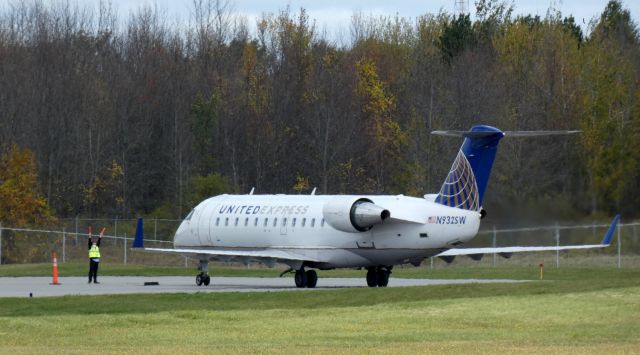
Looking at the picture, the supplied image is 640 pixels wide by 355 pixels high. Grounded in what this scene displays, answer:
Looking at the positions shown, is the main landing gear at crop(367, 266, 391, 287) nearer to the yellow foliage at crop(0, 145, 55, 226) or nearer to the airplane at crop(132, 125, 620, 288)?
the airplane at crop(132, 125, 620, 288)

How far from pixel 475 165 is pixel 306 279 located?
7365mm

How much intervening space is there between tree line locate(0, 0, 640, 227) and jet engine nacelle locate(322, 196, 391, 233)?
1050 inches

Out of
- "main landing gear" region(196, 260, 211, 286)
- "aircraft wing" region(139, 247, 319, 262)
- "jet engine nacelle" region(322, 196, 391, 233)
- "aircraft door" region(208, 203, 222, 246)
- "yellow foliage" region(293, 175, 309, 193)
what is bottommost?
"main landing gear" region(196, 260, 211, 286)

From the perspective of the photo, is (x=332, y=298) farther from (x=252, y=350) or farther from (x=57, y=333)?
(x=252, y=350)

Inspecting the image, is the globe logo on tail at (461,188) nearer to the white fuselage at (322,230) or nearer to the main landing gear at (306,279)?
the white fuselage at (322,230)

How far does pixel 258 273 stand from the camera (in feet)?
203

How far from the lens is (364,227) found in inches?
1832

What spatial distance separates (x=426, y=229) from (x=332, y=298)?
6990 millimetres

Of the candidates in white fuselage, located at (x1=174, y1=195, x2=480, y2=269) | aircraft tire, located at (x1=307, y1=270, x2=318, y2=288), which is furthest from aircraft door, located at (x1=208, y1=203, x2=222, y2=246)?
aircraft tire, located at (x1=307, y1=270, x2=318, y2=288)

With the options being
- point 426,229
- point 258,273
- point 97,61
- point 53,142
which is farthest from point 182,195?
point 426,229

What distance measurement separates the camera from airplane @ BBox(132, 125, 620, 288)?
45.8m

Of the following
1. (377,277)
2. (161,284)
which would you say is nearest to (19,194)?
(161,284)

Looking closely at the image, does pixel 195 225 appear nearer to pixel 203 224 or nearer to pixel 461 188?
pixel 203 224

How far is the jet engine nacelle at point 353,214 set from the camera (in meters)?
46.0
